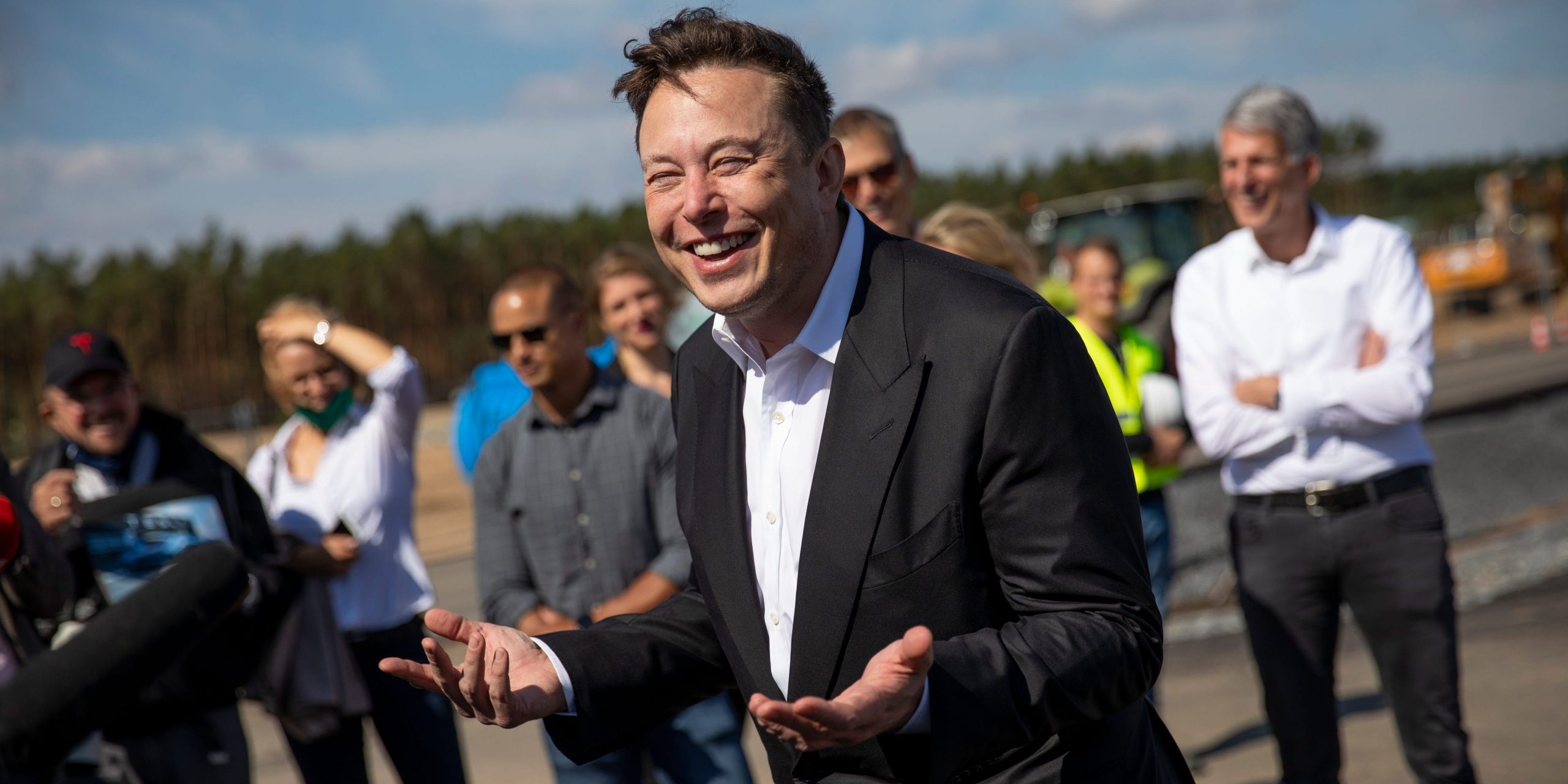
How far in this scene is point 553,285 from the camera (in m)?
4.59

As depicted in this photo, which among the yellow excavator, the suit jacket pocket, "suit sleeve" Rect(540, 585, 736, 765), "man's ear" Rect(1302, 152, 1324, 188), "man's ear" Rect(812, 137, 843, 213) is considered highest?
"man's ear" Rect(812, 137, 843, 213)

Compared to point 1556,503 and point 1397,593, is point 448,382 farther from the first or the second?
point 1397,593

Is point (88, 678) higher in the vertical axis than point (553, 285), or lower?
lower

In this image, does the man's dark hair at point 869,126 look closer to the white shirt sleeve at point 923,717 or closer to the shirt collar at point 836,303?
the shirt collar at point 836,303

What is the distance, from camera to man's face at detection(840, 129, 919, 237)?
13.9 feet

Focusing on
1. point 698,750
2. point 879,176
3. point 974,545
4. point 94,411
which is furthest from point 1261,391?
point 94,411

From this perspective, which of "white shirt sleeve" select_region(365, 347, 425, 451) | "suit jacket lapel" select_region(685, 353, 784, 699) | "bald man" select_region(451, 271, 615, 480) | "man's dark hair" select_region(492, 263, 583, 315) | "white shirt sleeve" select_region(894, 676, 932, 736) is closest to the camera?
"white shirt sleeve" select_region(894, 676, 932, 736)

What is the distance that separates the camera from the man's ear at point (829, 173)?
216 cm

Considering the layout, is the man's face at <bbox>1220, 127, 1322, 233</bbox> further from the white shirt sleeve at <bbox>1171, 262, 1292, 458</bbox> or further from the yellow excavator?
the yellow excavator

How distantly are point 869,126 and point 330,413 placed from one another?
2.34m

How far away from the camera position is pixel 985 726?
1.79 m

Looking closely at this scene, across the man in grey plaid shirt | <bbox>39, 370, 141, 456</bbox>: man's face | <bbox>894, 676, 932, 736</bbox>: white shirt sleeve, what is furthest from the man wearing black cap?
<bbox>894, 676, 932, 736</bbox>: white shirt sleeve

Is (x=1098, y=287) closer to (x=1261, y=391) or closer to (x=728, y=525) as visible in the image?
(x=1261, y=391)

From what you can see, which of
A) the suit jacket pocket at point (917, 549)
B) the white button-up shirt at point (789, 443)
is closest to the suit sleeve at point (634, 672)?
the white button-up shirt at point (789, 443)
